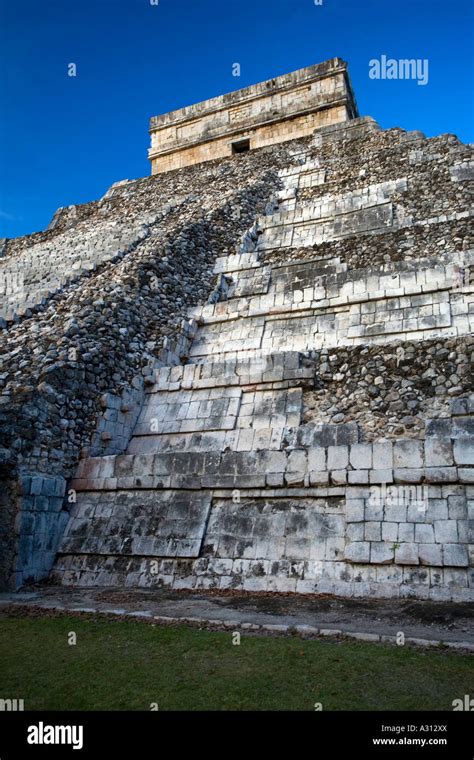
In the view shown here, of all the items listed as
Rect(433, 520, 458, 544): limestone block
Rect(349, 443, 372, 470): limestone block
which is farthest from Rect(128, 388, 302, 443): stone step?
Rect(433, 520, 458, 544): limestone block

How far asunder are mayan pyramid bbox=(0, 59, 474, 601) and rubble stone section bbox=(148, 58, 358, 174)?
31.4 feet

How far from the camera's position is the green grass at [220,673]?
3.81 metres

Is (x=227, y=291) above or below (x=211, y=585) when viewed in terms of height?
above

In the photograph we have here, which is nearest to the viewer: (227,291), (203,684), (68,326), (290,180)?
(203,684)

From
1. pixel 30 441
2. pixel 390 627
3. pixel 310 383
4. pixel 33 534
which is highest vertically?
pixel 310 383

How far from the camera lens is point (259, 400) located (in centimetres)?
953

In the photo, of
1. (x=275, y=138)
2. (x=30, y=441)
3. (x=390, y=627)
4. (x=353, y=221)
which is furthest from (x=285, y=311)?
(x=275, y=138)

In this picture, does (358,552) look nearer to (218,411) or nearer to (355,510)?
(355,510)

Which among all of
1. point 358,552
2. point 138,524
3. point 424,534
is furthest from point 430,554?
point 138,524

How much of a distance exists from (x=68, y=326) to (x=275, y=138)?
19137 mm

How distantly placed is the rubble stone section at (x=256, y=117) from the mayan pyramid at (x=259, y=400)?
9558mm

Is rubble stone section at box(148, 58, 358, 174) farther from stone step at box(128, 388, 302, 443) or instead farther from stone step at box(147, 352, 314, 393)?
stone step at box(128, 388, 302, 443)
